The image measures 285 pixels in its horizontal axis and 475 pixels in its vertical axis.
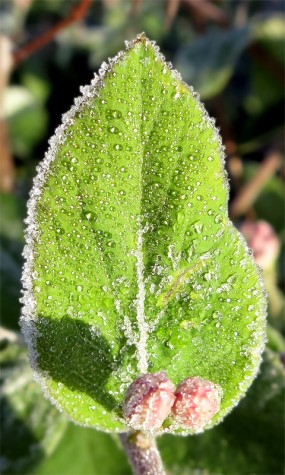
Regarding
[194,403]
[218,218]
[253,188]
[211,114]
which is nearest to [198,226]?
[218,218]

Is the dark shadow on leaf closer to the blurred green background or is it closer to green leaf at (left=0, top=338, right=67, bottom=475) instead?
the blurred green background

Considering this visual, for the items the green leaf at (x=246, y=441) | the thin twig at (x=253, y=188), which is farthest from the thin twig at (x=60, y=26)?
the green leaf at (x=246, y=441)

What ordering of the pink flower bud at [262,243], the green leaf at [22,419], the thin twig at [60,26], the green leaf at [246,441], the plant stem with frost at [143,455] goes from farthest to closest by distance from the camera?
the thin twig at [60,26], the pink flower bud at [262,243], the green leaf at [22,419], the green leaf at [246,441], the plant stem with frost at [143,455]

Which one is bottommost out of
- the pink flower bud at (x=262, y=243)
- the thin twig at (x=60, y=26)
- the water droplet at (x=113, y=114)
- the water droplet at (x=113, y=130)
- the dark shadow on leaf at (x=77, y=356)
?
the dark shadow on leaf at (x=77, y=356)

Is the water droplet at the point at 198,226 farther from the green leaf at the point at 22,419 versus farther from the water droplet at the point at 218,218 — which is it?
the green leaf at the point at 22,419

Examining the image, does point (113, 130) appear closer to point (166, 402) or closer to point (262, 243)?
point (166, 402)

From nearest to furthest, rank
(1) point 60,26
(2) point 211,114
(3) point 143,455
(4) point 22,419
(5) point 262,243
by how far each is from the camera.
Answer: (3) point 143,455 → (4) point 22,419 → (5) point 262,243 → (1) point 60,26 → (2) point 211,114

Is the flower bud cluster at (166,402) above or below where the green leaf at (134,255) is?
below
